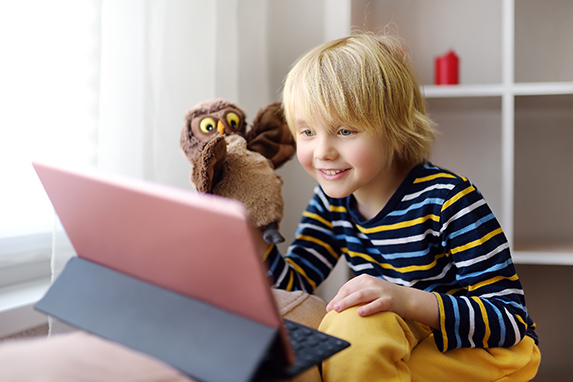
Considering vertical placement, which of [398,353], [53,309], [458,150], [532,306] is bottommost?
[532,306]

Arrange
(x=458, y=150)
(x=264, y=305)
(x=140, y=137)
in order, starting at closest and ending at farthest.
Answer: (x=264, y=305)
(x=140, y=137)
(x=458, y=150)

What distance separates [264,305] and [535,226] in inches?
49.5

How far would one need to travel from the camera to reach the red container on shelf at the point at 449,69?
1.31m

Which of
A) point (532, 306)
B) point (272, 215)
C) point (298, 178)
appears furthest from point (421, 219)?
point (532, 306)

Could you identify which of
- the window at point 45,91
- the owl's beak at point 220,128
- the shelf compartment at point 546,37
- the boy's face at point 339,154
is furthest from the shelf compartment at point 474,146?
the window at point 45,91

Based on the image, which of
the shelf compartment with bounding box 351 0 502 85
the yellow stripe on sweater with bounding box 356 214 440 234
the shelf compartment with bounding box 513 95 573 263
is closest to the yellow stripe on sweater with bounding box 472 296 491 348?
the yellow stripe on sweater with bounding box 356 214 440 234

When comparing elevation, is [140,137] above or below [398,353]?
above

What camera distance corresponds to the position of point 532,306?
1445 millimetres

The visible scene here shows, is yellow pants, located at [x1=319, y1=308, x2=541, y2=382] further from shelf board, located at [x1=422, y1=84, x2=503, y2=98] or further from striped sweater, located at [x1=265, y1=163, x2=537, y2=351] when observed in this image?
shelf board, located at [x1=422, y1=84, x2=503, y2=98]

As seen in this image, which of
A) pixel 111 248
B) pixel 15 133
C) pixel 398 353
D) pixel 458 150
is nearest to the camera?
pixel 111 248

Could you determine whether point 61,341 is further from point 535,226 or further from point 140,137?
point 535,226

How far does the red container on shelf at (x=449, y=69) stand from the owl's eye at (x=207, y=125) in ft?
2.32

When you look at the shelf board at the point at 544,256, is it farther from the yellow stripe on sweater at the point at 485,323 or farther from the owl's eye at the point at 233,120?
the owl's eye at the point at 233,120

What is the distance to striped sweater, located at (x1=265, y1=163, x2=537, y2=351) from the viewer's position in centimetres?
75
